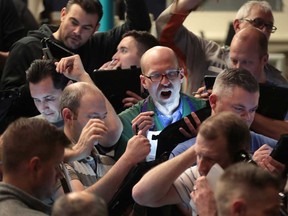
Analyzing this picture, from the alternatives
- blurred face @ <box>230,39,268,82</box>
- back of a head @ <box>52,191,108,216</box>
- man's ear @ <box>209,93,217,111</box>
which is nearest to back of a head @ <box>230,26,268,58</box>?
blurred face @ <box>230,39,268,82</box>

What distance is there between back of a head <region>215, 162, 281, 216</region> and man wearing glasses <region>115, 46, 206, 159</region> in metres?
1.62

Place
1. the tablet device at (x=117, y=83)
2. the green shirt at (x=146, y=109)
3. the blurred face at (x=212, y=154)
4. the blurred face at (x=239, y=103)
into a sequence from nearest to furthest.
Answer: the blurred face at (x=212, y=154) → the blurred face at (x=239, y=103) → the green shirt at (x=146, y=109) → the tablet device at (x=117, y=83)

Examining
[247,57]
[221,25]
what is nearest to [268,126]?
[247,57]

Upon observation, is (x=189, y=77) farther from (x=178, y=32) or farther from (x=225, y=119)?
(x=225, y=119)

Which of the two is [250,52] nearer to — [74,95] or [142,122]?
[142,122]

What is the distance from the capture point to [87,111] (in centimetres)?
412

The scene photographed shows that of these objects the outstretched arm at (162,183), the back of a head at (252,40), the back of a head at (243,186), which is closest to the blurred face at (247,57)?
the back of a head at (252,40)

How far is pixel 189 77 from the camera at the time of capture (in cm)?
527

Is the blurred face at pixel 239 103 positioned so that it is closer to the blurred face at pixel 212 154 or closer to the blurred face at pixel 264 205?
the blurred face at pixel 212 154

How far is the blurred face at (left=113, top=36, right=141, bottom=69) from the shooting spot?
16.4 ft

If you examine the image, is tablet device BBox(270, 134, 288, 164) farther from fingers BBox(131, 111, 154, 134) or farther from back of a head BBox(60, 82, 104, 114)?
back of a head BBox(60, 82, 104, 114)

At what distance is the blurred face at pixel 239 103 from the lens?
3945 millimetres

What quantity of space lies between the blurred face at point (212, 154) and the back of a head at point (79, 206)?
72cm

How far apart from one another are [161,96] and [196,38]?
952 millimetres
